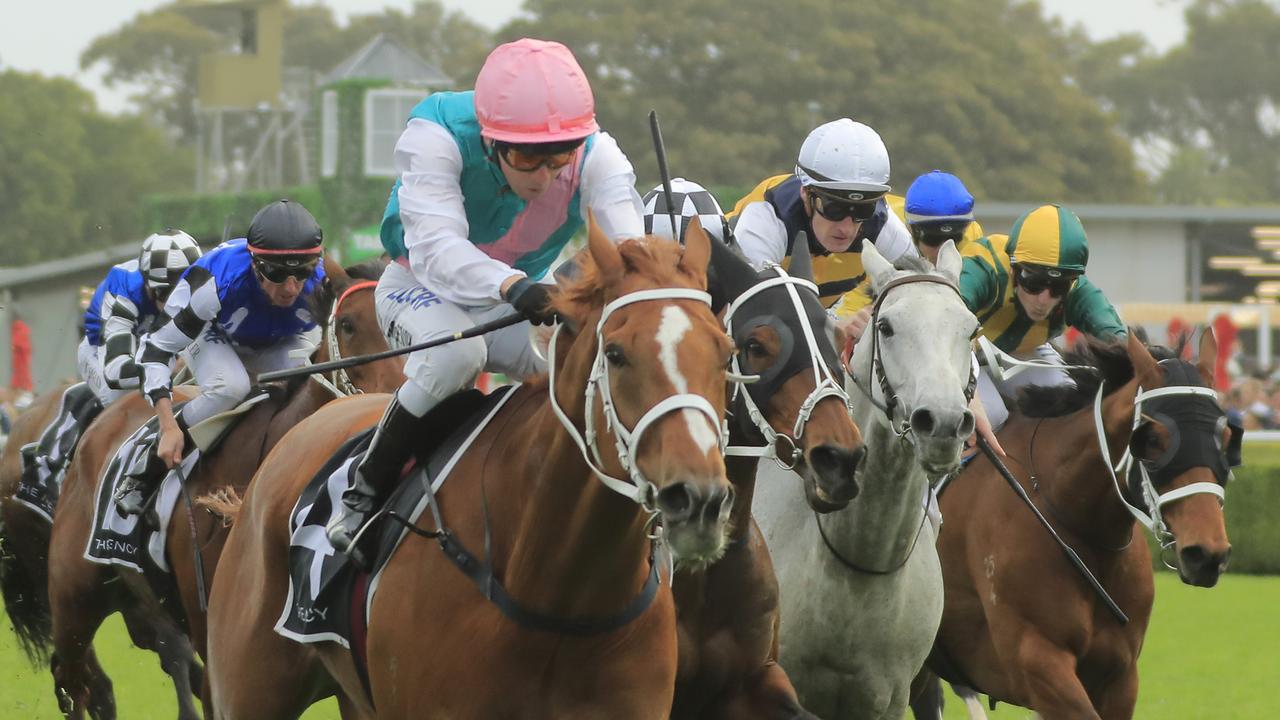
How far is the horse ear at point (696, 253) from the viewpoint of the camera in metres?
3.93

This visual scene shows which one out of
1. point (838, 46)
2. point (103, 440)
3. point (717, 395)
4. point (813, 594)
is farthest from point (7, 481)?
point (838, 46)

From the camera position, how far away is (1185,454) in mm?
5898

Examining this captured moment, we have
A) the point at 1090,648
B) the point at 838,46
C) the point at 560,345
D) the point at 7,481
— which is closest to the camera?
the point at 560,345

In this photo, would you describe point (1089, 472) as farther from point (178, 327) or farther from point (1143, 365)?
point (178, 327)

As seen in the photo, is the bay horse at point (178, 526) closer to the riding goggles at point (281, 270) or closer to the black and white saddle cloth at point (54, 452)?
the riding goggles at point (281, 270)

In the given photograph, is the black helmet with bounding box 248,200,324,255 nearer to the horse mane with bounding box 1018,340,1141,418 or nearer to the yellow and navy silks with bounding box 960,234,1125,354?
the yellow and navy silks with bounding box 960,234,1125,354

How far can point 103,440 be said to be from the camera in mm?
8406

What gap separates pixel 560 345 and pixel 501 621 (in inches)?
24.6

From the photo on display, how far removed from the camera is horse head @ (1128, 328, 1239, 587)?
578 cm

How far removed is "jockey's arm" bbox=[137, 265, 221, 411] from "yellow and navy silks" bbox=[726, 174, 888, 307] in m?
2.13

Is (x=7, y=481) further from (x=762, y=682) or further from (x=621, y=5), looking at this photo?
Answer: (x=621, y=5)

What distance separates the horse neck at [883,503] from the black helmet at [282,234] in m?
2.36

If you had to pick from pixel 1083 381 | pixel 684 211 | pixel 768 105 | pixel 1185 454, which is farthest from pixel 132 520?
pixel 768 105

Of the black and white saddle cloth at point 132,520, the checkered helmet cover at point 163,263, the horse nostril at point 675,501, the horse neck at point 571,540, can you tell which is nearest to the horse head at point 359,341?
the black and white saddle cloth at point 132,520
